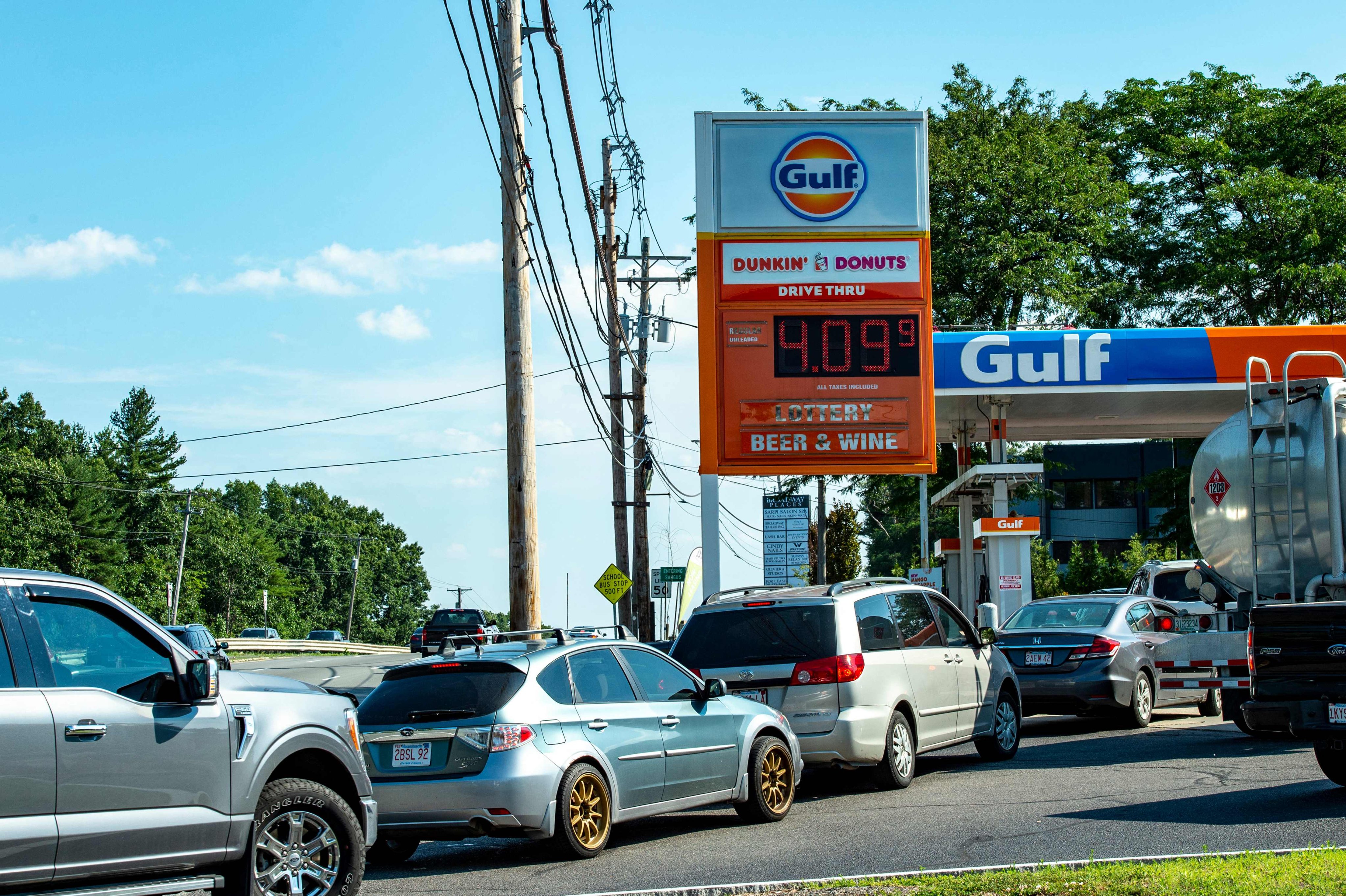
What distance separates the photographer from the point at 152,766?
20.1ft

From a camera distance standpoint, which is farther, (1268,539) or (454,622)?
(454,622)

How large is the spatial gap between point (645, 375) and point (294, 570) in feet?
357

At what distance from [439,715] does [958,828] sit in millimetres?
3503

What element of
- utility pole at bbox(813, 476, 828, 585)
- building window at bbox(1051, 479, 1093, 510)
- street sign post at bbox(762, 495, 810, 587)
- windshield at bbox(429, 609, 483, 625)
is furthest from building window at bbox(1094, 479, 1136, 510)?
street sign post at bbox(762, 495, 810, 587)

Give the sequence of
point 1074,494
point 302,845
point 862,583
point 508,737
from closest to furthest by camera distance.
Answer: point 302,845 → point 508,737 → point 862,583 → point 1074,494

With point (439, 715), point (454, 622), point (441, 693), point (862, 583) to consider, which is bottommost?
point (454, 622)

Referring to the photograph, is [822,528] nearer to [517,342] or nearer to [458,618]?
[458,618]

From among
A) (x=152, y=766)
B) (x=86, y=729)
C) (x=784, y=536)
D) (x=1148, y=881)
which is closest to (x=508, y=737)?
(x=152, y=766)

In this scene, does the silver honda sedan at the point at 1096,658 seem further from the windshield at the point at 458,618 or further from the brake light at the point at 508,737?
the windshield at the point at 458,618

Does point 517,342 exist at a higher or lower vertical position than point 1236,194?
lower

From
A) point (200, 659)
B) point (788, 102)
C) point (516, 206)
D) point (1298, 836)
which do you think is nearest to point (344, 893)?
point (200, 659)

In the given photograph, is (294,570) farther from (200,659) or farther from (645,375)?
(200,659)

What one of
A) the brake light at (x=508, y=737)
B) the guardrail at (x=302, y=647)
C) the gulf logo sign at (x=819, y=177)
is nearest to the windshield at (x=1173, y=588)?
the gulf logo sign at (x=819, y=177)

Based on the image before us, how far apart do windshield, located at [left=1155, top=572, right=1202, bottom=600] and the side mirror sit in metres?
15.1
